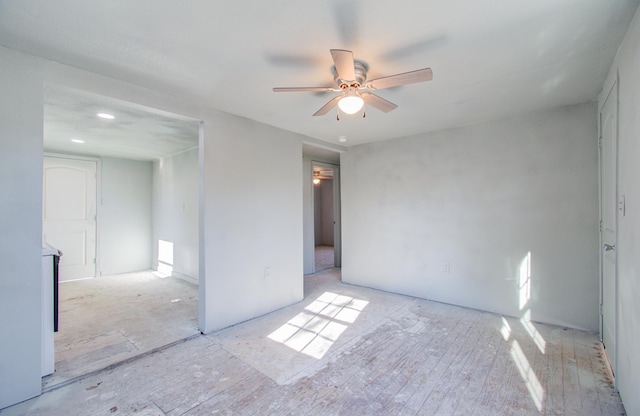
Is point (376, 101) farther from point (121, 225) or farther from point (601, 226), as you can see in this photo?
point (121, 225)

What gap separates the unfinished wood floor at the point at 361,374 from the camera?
1.82m

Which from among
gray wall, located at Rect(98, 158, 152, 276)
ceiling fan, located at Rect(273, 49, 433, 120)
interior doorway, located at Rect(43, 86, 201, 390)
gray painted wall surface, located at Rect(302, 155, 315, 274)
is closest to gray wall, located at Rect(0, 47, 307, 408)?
interior doorway, located at Rect(43, 86, 201, 390)

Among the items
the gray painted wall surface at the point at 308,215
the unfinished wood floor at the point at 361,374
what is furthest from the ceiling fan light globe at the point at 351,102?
the gray painted wall surface at the point at 308,215

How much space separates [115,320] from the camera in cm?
317

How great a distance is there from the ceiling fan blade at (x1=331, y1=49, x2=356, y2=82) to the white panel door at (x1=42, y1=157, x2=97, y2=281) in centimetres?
532

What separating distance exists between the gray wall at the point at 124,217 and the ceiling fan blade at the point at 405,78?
533cm

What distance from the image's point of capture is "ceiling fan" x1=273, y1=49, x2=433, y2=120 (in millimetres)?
1684

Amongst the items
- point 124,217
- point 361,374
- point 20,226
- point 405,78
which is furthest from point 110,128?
point 361,374

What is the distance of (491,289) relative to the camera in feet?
11.1

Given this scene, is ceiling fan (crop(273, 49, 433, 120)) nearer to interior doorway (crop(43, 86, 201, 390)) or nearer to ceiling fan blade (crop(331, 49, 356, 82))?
ceiling fan blade (crop(331, 49, 356, 82))

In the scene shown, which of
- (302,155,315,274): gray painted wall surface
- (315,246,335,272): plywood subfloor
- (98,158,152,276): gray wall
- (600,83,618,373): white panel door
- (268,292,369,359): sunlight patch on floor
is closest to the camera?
(600,83,618,373): white panel door

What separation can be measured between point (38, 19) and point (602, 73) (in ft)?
12.5

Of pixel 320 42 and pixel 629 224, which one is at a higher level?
pixel 320 42

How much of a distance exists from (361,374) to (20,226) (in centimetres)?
261
